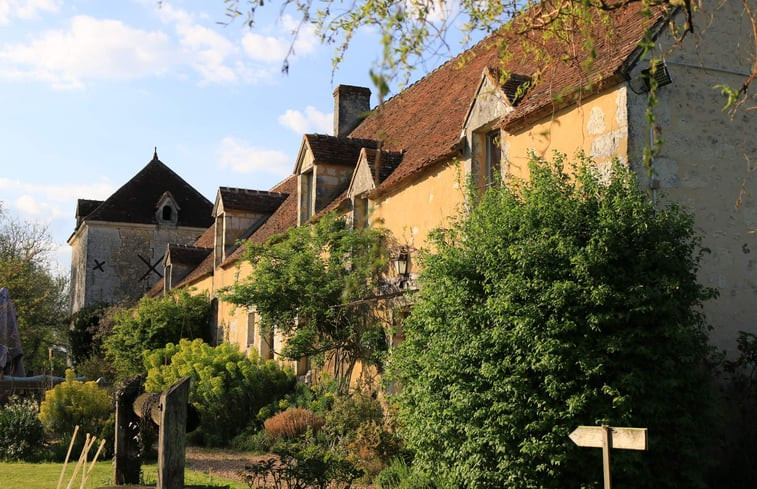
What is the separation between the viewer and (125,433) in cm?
833

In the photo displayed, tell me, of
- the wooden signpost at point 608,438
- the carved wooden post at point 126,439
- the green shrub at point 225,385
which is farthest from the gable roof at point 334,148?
the wooden signpost at point 608,438

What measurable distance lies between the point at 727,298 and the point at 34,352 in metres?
38.4

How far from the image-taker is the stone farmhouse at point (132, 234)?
35.2m

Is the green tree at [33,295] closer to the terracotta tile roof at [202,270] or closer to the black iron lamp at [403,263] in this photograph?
the terracotta tile roof at [202,270]

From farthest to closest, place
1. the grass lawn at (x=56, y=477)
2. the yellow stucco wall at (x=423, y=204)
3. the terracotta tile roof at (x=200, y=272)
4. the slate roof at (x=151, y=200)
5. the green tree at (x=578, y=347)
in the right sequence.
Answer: the slate roof at (x=151, y=200)
the terracotta tile roof at (x=200, y=272)
the yellow stucco wall at (x=423, y=204)
the grass lawn at (x=56, y=477)
the green tree at (x=578, y=347)

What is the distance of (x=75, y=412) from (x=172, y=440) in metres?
8.57

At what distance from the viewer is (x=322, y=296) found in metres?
Result: 13.4

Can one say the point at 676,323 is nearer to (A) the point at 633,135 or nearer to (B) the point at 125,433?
(A) the point at 633,135

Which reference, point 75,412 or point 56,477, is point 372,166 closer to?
point 75,412

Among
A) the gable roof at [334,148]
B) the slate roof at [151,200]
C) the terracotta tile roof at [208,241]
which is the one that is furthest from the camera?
the slate roof at [151,200]

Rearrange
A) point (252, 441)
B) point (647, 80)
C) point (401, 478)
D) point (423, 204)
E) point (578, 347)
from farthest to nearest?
point (252, 441) < point (423, 204) < point (401, 478) < point (647, 80) < point (578, 347)

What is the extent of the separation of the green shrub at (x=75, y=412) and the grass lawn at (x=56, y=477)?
1.39 metres

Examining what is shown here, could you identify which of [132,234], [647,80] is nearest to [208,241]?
[132,234]

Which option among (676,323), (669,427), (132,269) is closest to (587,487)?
(669,427)
